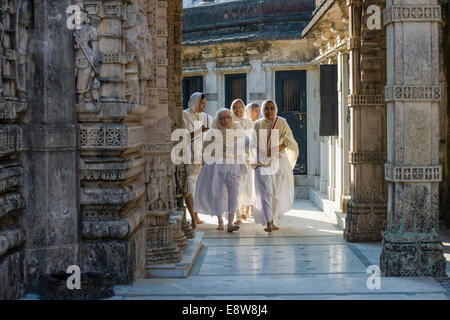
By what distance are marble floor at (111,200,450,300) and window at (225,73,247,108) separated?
450 cm

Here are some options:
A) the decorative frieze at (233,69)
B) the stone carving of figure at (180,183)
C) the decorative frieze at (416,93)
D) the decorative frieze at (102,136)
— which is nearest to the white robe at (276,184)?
the stone carving of figure at (180,183)

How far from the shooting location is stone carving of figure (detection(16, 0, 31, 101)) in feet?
19.2

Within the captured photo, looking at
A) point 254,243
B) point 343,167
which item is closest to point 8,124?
point 254,243

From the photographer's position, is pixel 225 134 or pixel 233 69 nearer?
pixel 225 134

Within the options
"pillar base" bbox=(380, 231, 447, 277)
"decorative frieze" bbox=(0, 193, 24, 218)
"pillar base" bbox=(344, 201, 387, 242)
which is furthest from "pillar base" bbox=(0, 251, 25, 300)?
"pillar base" bbox=(344, 201, 387, 242)

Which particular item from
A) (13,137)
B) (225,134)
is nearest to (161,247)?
(13,137)

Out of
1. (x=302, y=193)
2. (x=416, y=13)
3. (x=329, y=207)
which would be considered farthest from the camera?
(x=302, y=193)

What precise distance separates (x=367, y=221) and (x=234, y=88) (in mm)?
8547

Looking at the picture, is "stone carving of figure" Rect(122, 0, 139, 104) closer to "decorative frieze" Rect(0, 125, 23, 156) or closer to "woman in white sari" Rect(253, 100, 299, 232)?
"decorative frieze" Rect(0, 125, 23, 156)

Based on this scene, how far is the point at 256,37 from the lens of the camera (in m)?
17.4

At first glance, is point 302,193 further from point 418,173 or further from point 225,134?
point 418,173

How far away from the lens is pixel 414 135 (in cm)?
718

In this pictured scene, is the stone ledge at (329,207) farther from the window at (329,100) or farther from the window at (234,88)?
the window at (234,88)

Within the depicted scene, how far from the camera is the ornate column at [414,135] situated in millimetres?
7133
